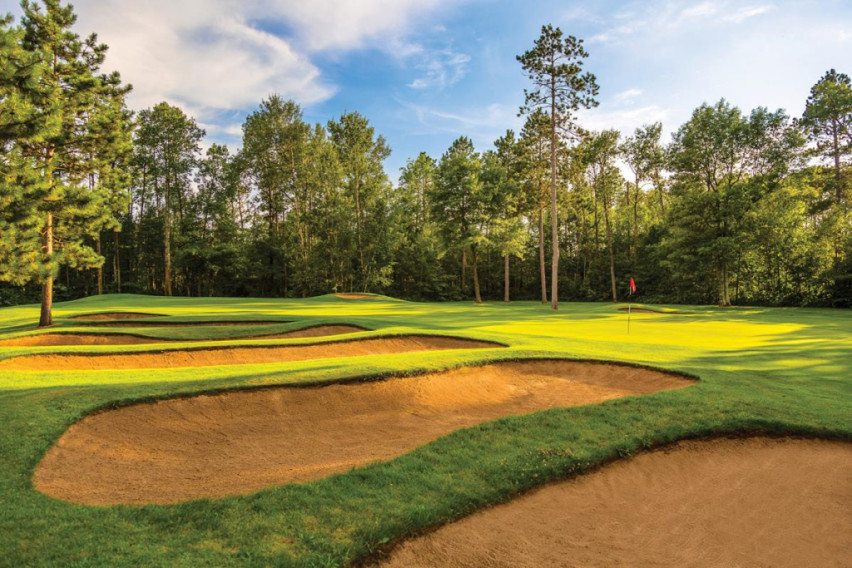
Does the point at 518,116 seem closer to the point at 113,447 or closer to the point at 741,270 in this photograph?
the point at 741,270

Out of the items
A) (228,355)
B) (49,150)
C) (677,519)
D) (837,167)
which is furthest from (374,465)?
(837,167)

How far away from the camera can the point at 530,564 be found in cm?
375

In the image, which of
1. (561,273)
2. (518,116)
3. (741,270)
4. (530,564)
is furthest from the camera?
(561,273)

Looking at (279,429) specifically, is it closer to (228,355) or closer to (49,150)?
(228,355)

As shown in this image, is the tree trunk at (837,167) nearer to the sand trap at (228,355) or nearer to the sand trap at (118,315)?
the sand trap at (228,355)

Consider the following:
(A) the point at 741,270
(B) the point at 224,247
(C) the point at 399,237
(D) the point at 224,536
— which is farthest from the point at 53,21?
(A) the point at 741,270

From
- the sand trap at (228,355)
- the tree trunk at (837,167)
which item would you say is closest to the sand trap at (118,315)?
the sand trap at (228,355)

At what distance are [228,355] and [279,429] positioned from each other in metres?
6.22

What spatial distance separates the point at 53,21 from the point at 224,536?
2451cm

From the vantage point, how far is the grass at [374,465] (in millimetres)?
3648

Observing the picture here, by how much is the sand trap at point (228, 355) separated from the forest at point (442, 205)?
5.54m

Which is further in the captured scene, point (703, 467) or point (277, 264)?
point (277, 264)

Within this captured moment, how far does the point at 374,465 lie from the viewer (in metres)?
5.36

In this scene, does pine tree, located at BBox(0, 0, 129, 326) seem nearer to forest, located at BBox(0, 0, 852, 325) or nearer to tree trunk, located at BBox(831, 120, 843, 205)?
forest, located at BBox(0, 0, 852, 325)
